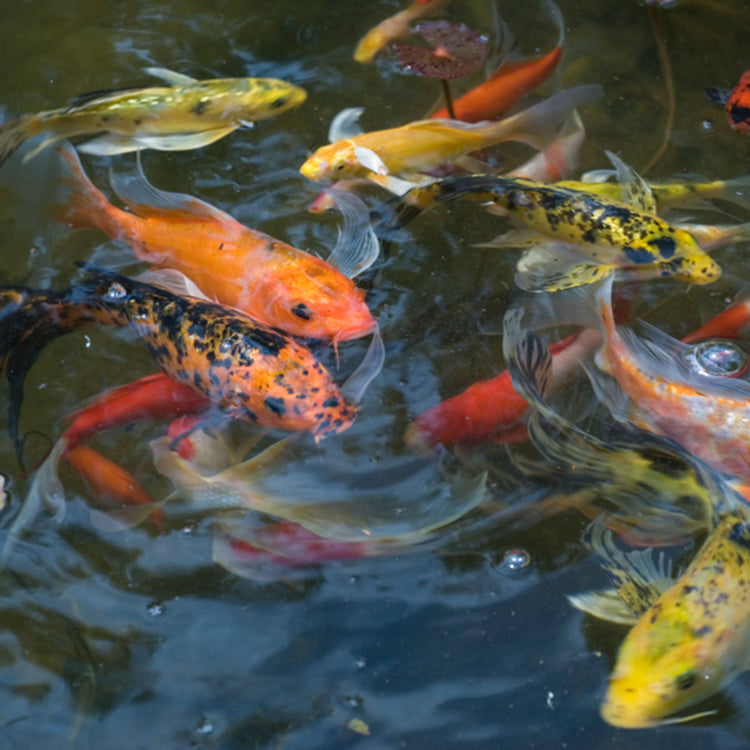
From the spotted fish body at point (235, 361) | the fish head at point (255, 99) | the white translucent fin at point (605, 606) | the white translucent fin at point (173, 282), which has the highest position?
the fish head at point (255, 99)

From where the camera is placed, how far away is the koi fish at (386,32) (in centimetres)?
484

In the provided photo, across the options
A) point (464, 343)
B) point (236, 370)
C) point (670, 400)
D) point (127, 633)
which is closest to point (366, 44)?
point (464, 343)

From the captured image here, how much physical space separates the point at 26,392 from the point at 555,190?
8.35ft

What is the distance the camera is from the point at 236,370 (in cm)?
303

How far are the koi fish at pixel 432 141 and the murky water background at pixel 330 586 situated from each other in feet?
1.04

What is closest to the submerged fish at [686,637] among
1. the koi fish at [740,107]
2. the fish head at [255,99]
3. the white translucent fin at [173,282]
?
the white translucent fin at [173,282]

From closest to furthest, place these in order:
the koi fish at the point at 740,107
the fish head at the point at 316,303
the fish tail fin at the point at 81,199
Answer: the fish head at the point at 316,303 < the fish tail fin at the point at 81,199 < the koi fish at the point at 740,107

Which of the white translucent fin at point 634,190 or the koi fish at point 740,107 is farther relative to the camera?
the koi fish at point 740,107

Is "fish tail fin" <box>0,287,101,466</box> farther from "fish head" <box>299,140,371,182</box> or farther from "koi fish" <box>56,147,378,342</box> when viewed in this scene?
"fish head" <box>299,140,371,182</box>

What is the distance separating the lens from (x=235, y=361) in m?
3.04

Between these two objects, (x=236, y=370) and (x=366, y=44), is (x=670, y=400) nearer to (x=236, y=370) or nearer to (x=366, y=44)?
(x=236, y=370)

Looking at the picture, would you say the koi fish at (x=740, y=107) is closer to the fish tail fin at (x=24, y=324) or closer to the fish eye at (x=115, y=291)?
the fish eye at (x=115, y=291)

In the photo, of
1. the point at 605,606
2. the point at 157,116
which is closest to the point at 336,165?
the point at 157,116

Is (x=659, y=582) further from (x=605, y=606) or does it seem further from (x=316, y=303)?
(x=316, y=303)
